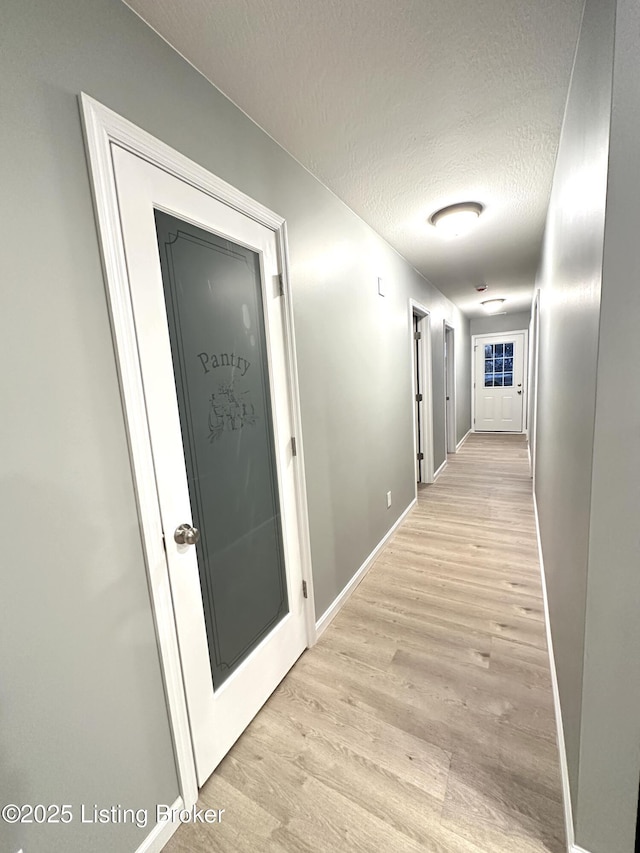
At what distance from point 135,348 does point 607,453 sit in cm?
128

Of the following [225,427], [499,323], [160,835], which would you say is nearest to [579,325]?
[225,427]

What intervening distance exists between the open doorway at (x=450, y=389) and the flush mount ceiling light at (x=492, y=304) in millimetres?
650

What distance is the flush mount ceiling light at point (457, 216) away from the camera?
2354mm

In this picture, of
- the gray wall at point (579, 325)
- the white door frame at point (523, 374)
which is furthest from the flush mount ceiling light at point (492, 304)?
the gray wall at point (579, 325)

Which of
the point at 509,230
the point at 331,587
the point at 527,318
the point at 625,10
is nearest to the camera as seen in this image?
the point at 625,10

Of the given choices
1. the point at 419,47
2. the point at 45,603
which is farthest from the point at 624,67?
the point at 45,603

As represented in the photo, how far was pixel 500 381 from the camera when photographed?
7.09 metres

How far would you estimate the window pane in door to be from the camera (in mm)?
1188

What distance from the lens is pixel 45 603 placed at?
0.81 m

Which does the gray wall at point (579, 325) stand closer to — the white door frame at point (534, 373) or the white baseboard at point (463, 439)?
the white door frame at point (534, 373)

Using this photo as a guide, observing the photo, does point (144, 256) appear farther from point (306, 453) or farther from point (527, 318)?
point (527, 318)

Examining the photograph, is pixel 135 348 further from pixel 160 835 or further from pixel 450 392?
pixel 450 392

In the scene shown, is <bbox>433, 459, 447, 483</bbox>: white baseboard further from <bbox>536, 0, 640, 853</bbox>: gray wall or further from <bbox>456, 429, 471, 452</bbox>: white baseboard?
<bbox>536, 0, 640, 853</bbox>: gray wall

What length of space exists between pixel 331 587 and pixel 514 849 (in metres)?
1.24
